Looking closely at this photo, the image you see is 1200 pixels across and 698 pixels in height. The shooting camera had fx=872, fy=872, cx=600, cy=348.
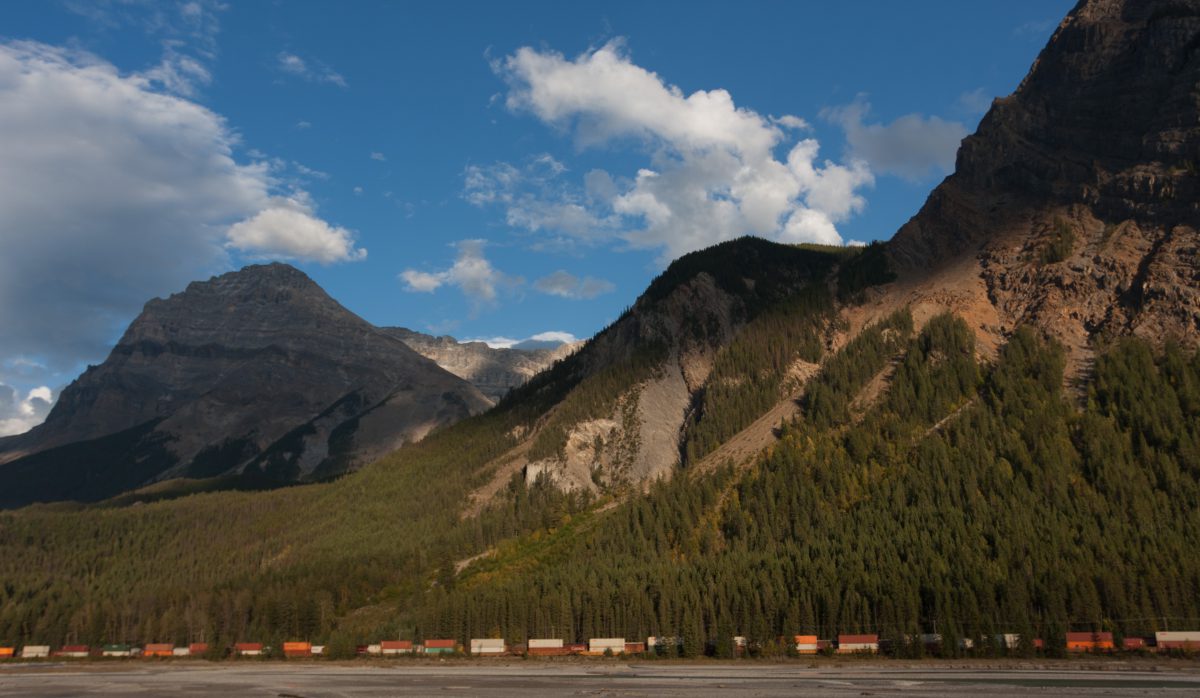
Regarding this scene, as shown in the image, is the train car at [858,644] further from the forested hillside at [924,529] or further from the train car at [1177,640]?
the train car at [1177,640]

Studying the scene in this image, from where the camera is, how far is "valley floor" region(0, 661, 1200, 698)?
6464 centimetres

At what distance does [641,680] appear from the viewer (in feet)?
254

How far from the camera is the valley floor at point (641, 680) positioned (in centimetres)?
6464

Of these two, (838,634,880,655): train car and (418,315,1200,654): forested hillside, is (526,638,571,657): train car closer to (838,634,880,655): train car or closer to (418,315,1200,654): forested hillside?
(418,315,1200,654): forested hillside

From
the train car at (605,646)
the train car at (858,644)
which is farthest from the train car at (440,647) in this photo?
the train car at (858,644)

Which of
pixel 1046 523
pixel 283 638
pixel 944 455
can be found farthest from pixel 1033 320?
A: pixel 283 638

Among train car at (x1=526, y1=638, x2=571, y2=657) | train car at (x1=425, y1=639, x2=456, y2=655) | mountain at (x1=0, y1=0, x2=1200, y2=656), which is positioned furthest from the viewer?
train car at (x1=425, y1=639, x2=456, y2=655)

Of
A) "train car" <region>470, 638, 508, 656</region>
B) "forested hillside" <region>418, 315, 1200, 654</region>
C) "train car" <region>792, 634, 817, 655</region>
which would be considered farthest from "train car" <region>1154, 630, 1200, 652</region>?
"train car" <region>470, 638, 508, 656</region>

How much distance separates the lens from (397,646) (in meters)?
127

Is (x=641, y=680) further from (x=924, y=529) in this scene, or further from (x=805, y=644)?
(x=924, y=529)

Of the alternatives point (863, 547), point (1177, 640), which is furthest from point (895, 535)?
point (1177, 640)

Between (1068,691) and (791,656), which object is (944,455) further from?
(1068,691)

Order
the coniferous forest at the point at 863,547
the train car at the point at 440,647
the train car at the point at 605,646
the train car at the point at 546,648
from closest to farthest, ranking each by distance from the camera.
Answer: the coniferous forest at the point at 863,547, the train car at the point at 605,646, the train car at the point at 546,648, the train car at the point at 440,647

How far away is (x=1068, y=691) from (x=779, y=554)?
268ft
